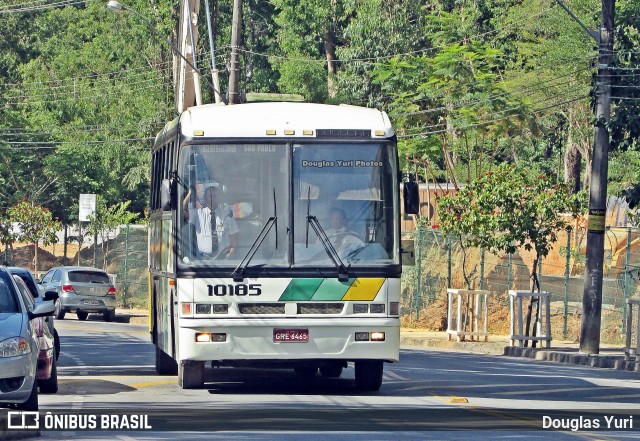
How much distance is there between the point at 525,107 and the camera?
41281 millimetres

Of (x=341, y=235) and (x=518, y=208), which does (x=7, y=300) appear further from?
(x=518, y=208)

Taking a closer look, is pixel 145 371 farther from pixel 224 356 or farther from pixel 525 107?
pixel 525 107

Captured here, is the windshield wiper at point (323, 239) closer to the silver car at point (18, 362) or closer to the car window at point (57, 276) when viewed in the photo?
the silver car at point (18, 362)

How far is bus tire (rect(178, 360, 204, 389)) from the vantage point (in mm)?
16938

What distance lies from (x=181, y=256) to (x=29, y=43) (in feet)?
218

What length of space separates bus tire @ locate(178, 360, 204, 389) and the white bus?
0.03m

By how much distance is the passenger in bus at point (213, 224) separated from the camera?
16.3 metres

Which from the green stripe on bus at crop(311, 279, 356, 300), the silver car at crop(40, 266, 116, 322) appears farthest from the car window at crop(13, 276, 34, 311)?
the silver car at crop(40, 266, 116, 322)

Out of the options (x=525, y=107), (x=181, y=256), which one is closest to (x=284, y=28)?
(x=525, y=107)

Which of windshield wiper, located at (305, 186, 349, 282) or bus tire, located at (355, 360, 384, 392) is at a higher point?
Answer: windshield wiper, located at (305, 186, 349, 282)

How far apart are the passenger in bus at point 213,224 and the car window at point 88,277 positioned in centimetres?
2612

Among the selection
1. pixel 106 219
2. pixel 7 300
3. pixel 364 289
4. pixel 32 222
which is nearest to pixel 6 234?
pixel 32 222

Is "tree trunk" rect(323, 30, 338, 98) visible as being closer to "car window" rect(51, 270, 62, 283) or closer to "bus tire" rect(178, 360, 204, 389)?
"car window" rect(51, 270, 62, 283)

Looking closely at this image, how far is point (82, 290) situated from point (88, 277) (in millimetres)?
486
